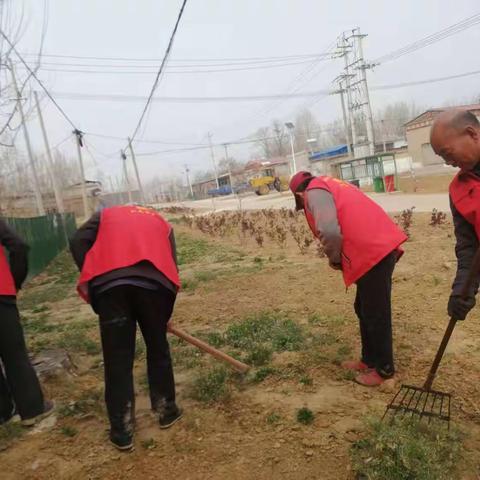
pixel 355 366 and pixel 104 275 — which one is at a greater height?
pixel 104 275

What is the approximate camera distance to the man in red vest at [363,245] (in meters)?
2.85

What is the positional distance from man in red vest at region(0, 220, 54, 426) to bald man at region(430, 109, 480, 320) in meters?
2.54

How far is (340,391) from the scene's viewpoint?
3.03 m

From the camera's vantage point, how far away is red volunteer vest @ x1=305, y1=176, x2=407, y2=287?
2846 mm

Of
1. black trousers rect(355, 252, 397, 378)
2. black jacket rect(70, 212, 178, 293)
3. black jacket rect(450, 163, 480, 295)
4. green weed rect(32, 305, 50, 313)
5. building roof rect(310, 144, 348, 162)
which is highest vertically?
building roof rect(310, 144, 348, 162)

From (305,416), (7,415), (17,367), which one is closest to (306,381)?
(305,416)

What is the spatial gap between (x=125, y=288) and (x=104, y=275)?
0.44 feet

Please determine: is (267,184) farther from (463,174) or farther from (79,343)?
(463,174)

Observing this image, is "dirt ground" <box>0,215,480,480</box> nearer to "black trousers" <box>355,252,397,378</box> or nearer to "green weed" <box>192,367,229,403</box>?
"green weed" <box>192,367,229,403</box>

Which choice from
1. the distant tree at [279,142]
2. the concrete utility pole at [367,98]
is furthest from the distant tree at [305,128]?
the concrete utility pole at [367,98]

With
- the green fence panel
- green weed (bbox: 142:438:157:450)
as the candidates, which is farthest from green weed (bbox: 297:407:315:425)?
the green fence panel

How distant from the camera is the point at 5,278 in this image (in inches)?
110

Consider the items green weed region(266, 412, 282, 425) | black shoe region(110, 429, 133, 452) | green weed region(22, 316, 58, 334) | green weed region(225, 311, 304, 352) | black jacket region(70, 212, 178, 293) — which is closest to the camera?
black jacket region(70, 212, 178, 293)

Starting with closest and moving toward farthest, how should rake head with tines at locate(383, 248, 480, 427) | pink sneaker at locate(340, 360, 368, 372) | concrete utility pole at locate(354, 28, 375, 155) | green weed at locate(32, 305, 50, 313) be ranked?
rake head with tines at locate(383, 248, 480, 427), pink sneaker at locate(340, 360, 368, 372), green weed at locate(32, 305, 50, 313), concrete utility pole at locate(354, 28, 375, 155)
